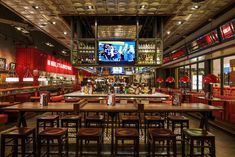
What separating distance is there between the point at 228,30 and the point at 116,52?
3346 millimetres

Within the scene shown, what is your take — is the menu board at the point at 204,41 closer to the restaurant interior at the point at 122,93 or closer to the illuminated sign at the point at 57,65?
the restaurant interior at the point at 122,93

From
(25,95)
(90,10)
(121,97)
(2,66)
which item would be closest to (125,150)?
(121,97)

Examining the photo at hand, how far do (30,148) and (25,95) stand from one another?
449cm

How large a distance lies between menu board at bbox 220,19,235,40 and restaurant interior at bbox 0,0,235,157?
3 cm

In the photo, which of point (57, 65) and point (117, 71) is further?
point (57, 65)

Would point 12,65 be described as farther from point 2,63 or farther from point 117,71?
point 117,71

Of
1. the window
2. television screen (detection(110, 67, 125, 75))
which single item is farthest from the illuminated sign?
the window

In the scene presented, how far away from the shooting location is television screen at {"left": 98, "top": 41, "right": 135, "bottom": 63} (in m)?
6.68

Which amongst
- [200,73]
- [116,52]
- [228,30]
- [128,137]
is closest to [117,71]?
[200,73]

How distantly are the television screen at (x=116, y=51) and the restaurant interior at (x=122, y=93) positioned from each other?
32 mm

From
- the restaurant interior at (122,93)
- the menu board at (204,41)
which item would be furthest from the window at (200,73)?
the menu board at (204,41)

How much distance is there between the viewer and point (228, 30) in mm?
5938

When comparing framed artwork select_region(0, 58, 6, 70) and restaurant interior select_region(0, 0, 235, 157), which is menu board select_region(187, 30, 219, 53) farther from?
framed artwork select_region(0, 58, 6, 70)

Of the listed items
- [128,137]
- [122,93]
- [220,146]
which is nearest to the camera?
[128,137]
